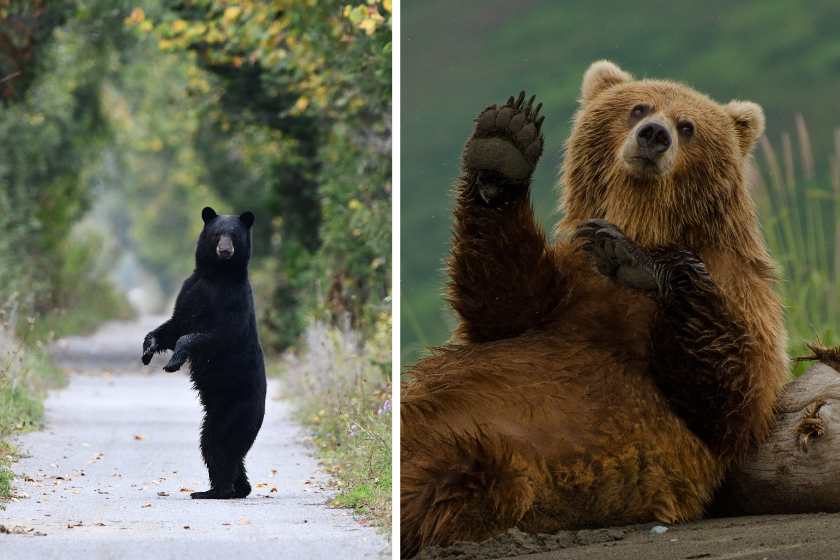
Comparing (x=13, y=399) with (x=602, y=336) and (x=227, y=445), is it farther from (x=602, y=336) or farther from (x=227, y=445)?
(x=602, y=336)

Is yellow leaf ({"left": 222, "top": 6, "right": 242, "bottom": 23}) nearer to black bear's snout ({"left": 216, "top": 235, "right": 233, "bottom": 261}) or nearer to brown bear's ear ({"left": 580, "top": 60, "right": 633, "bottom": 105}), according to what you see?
black bear's snout ({"left": 216, "top": 235, "right": 233, "bottom": 261})

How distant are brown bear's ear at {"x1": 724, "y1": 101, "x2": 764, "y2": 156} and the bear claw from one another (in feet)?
2.50

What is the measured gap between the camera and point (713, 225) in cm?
288

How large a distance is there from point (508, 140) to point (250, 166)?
7.93 metres

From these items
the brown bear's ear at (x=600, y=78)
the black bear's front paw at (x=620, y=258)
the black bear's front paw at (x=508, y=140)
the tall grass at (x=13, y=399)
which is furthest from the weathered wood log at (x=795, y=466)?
the tall grass at (x=13, y=399)

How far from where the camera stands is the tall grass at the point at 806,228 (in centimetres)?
421

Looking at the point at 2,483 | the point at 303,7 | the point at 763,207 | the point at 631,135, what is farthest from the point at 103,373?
the point at 631,135

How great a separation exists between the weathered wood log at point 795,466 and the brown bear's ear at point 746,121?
845 mm

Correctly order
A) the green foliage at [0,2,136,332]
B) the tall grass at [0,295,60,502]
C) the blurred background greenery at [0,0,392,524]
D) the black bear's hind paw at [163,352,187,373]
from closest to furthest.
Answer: the black bear's hind paw at [163,352,187,373]
the tall grass at [0,295,60,502]
the blurred background greenery at [0,0,392,524]
the green foliage at [0,2,136,332]

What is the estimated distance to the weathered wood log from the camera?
106 inches

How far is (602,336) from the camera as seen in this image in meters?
2.82

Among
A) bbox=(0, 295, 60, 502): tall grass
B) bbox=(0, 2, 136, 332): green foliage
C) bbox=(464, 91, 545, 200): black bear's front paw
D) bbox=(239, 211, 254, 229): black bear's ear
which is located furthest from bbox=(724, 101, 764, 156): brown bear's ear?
bbox=(0, 2, 136, 332): green foliage

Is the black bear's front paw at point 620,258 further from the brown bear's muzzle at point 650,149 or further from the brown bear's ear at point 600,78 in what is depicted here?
the brown bear's ear at point 600,78

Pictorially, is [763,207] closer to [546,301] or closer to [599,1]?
[599,1]
